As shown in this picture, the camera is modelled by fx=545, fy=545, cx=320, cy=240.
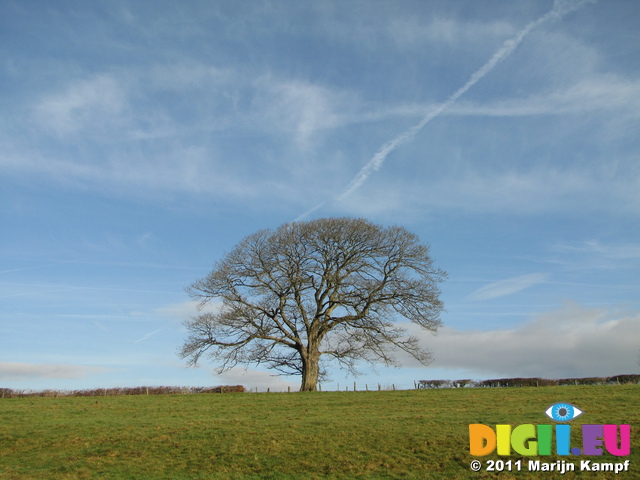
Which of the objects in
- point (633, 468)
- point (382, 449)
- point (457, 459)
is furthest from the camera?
point (382, 449)

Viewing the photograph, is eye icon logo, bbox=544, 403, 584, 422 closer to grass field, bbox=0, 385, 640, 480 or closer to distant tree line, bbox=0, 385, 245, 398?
grass field, bbox=0, 385, 640, 480

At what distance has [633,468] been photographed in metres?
15.8

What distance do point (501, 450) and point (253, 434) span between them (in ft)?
30.7

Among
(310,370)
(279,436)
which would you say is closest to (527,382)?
(310,370)

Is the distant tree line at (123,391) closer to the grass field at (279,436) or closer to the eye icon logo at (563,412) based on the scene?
the grass field at (279,436)

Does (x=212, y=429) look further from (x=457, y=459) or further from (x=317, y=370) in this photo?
(x=317, y=370)

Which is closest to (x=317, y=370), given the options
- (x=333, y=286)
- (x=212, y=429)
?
(x=333, y=286)

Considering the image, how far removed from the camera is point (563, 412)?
2481 centimetres

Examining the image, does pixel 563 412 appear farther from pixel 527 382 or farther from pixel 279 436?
pixel 527 382

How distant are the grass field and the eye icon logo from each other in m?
0.57

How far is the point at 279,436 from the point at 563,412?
13.2 meters

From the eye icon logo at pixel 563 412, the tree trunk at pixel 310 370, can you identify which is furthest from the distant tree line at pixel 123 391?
the eye icon logo at pixel 563 412

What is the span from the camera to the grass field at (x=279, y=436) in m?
17.2

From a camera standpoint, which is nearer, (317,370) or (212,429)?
(212,429)
